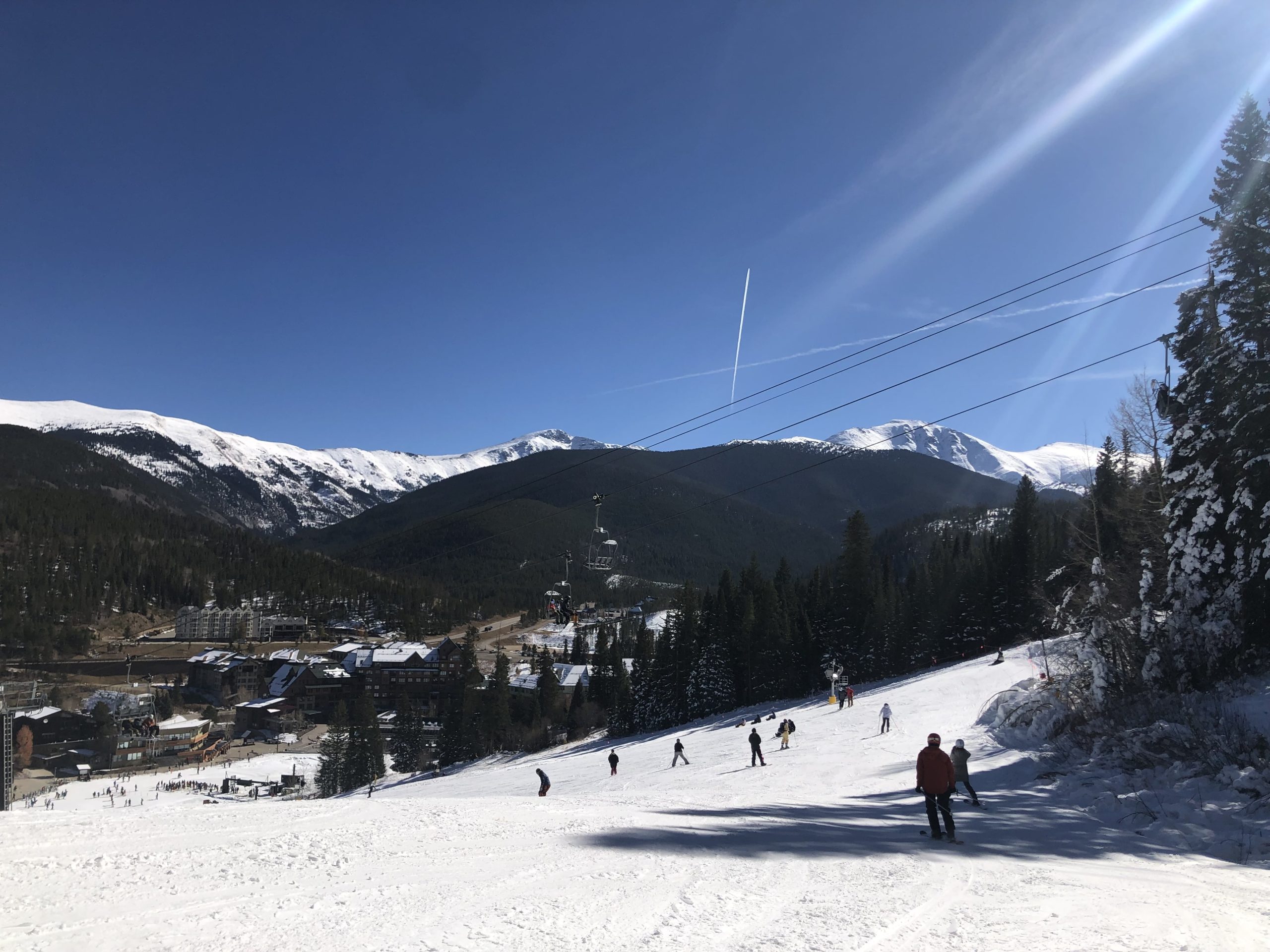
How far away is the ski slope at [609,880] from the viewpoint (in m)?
6.16

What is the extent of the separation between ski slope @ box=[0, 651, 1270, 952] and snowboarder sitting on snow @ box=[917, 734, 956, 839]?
0.32 meters

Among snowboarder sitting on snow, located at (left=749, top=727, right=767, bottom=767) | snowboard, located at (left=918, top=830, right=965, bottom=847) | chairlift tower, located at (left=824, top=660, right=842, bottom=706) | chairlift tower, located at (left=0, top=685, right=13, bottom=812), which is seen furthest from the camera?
chairlift tower, located at (left=824, top=660, right=842, bottom=706)

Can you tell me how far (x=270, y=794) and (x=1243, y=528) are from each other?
209 ft

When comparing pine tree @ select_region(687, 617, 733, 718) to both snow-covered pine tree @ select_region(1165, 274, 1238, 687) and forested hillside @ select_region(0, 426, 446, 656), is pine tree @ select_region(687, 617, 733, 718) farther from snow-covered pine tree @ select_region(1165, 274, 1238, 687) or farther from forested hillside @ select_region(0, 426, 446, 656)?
forested hillside @ select_region(0, 426, 446, 656)

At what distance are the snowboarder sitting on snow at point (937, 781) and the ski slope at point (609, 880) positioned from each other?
0.32 metres

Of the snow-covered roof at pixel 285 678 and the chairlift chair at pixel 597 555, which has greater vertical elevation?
the chairlift chair at pixel 597 555

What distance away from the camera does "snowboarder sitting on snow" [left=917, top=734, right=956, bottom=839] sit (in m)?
9.59

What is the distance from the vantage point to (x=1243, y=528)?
52.8ft

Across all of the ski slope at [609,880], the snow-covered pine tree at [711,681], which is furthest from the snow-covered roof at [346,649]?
the ski slope at [609,880]

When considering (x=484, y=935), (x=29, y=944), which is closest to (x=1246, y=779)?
(x=484, y=935)

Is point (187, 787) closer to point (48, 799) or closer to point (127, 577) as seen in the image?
point (48, 799)

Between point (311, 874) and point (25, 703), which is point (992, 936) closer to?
point (311, 874)

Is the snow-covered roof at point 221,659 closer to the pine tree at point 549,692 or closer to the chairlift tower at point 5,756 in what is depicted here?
the pine tree at point 549,692

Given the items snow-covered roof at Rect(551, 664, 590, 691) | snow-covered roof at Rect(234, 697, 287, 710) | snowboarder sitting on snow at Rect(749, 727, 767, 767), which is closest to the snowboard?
snowboarder sitting on snow at Rect(749, 727, 767, 767)
